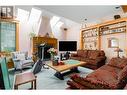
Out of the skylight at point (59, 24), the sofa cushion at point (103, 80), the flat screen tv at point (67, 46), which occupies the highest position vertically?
the skylight at point (59, 24)

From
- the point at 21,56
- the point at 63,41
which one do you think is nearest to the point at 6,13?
the point at 21,56

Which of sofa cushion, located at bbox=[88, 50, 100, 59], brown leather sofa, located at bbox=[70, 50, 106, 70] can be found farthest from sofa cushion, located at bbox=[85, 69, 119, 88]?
sofa cushion, located at bbox=[88, 50, 100, 59]

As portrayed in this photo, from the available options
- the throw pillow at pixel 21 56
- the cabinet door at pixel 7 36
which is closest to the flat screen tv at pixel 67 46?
the throw pillow at pixel 21 56

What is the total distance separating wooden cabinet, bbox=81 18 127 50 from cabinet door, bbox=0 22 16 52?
3.68 metres

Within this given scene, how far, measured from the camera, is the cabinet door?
6.12 m

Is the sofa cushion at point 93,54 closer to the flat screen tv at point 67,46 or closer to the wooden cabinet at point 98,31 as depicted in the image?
the wooden cabinet at point 98,31

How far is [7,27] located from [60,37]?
136 inches

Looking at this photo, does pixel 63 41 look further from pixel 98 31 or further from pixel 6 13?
pixel 6 13

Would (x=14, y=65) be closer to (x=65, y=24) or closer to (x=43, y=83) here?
(x=43, y=83)

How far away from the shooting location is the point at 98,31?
6105mm

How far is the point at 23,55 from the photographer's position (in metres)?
5.47

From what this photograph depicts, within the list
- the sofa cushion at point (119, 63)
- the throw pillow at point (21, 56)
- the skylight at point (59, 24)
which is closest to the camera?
the sofa cushion at point (119, 63)

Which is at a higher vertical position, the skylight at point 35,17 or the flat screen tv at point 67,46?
the skylight at point 35,17

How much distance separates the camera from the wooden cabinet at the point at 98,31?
5.21 meters
